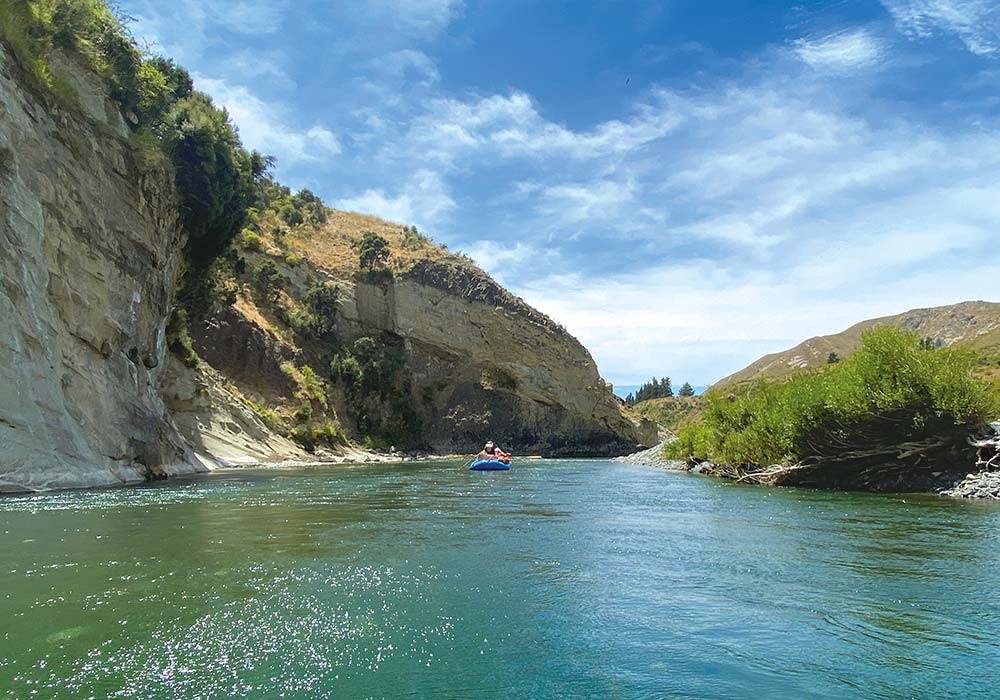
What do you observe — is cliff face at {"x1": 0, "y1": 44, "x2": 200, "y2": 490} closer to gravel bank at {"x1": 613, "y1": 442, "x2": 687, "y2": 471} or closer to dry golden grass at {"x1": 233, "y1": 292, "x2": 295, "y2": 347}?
dry golden grass at {"x1": 233, "y1": 292, "x2": 295, "y2": 347}

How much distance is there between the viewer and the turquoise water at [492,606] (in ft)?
21.2

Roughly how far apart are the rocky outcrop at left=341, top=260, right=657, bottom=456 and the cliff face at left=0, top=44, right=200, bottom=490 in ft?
128

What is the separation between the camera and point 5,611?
27.3ft

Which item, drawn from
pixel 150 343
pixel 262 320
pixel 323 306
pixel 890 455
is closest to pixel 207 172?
pixel 150 343

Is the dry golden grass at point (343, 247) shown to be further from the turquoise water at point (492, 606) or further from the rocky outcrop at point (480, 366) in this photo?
the turquoise water at point (492, 606)

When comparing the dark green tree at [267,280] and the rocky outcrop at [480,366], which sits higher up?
the dark green tree at [267,280]

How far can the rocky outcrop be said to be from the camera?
71250mm

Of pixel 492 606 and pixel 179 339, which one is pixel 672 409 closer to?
pixel 179 339

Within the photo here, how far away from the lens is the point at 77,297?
83.9ft

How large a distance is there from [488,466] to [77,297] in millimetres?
23569

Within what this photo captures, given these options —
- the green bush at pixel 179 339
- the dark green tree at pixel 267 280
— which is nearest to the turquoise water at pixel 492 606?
the green bush at pixel 179 339

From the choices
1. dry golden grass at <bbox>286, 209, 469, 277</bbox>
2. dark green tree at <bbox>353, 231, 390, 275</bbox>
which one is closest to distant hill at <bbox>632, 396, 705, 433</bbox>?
dry golden grass at <bbox>286, 209, 469, 277</bbox>

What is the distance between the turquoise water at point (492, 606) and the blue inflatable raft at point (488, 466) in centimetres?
2328

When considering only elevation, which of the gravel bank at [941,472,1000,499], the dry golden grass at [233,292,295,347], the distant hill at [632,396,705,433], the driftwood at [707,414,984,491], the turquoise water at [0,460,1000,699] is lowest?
Result: the turquoise water at [0,460,1000,699]
